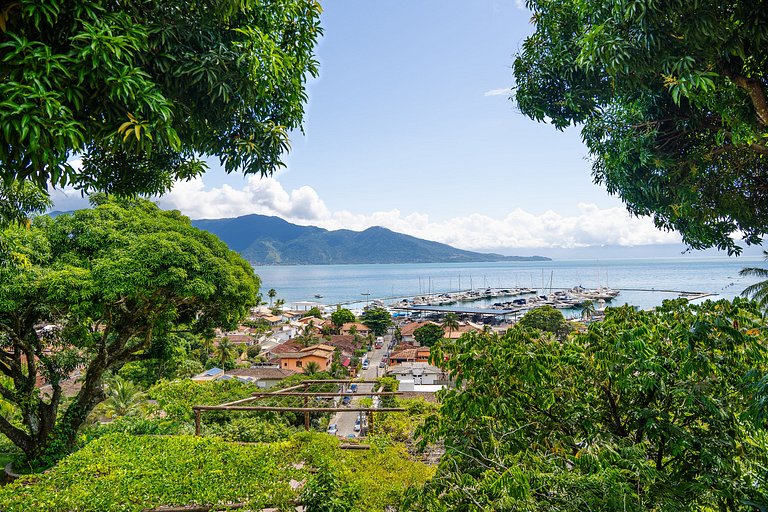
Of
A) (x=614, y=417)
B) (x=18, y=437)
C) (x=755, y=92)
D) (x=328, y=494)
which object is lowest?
(x=18, y=437)

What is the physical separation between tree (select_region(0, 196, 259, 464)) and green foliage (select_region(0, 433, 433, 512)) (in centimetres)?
252

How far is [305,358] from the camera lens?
3138 centimetres

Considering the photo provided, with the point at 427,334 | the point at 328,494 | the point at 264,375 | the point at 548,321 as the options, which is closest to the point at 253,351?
the point at 264,375

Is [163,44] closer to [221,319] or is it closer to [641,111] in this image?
[641,111]

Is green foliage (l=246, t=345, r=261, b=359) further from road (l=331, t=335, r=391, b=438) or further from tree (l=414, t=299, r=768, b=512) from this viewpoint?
tree (l=414, t=299, r=768, b=512)

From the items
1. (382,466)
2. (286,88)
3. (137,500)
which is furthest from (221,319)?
(286,88)

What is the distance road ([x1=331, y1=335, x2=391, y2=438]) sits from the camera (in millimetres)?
12469

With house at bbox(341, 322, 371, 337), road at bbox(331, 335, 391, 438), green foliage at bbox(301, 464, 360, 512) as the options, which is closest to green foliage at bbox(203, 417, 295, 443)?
road at bbox(331, 335, 391, 438)

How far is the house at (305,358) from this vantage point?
31.1m

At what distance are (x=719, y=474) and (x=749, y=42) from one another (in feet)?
8.56

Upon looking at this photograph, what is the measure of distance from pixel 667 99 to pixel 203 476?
5.75 meters

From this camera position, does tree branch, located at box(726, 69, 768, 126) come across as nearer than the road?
Yes

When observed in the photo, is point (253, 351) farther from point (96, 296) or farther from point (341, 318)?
point (96, 296)

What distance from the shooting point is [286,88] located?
247cm
